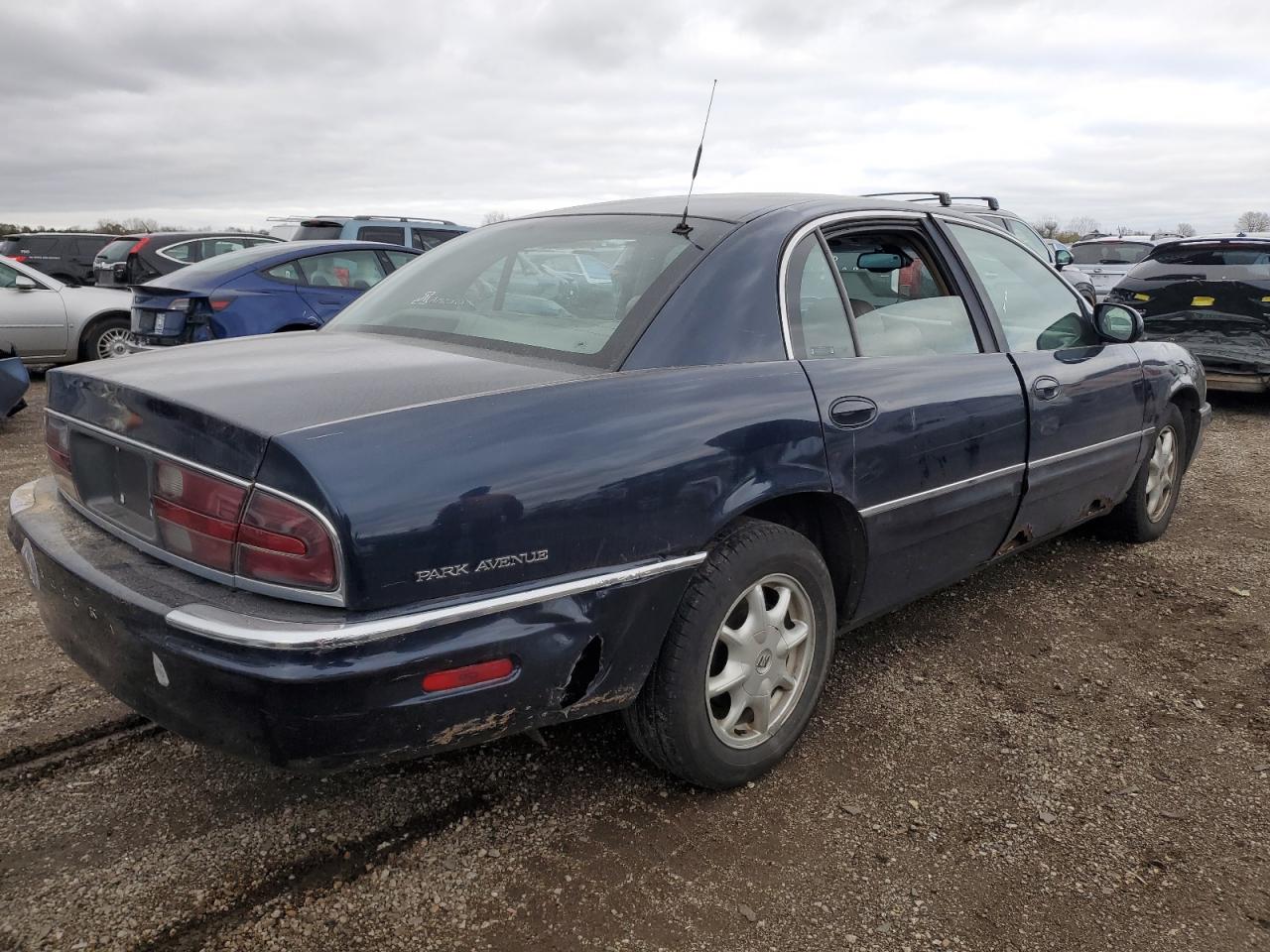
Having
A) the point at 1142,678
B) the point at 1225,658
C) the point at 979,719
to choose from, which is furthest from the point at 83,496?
the point at 1225,658

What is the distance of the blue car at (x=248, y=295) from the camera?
696 cm

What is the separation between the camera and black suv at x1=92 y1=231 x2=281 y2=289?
1197cm

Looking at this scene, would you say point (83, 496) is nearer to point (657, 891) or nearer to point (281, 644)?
point (281, 644)

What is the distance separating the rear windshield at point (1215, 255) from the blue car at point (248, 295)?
23.8 ft

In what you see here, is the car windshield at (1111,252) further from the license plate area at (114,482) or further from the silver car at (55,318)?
the license plate area at (114,482)

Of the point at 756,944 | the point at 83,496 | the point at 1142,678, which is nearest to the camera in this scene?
the point at 756,944

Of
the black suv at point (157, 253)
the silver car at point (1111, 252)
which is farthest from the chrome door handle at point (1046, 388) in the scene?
the silver car at point (1111, 252)

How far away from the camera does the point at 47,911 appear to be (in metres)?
2.07

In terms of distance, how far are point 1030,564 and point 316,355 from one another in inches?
132

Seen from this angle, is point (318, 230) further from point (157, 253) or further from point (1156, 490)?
point (1156, 490)

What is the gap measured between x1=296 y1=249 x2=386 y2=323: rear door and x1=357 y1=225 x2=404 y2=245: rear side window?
3.64 m

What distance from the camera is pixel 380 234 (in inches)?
478

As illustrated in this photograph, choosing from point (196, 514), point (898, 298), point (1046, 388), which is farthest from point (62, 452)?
point (1046, 388)

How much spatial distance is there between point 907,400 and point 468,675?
1587mm
